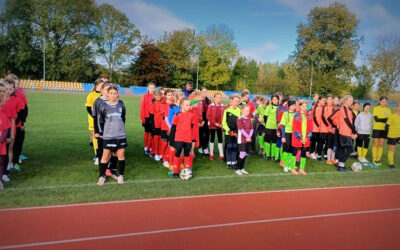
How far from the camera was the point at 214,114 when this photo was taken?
9.15m

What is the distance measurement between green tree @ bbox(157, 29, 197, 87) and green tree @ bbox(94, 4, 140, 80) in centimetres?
664

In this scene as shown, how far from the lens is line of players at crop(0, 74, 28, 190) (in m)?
5.86

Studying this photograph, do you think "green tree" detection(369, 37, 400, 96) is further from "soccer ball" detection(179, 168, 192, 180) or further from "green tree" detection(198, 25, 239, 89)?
"soccer ball" detection(179, 168, 192, 180)

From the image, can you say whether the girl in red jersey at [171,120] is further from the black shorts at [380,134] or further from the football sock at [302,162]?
the black shorts at [380,134]

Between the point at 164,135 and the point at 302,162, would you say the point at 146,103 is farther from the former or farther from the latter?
the point at 302,162

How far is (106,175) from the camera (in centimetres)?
700

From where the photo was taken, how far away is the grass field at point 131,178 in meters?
5.69

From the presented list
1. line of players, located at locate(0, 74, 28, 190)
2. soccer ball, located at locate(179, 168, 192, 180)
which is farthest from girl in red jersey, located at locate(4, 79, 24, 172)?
soccer ball, located at locate(179, 168, 192, 180)

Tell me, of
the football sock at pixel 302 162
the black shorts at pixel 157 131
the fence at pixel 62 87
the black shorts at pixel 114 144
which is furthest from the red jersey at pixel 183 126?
the fence at pixel 62 87

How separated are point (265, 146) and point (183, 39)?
53.1m

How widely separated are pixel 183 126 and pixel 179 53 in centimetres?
5407

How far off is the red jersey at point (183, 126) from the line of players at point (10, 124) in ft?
11.5

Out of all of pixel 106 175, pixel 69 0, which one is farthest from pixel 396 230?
pixel 69 0

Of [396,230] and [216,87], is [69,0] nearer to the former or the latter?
[216,87]
